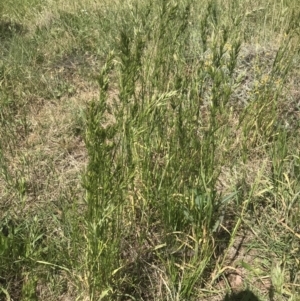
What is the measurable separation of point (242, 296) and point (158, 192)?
1.97 ft

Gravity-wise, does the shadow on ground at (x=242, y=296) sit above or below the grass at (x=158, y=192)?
below

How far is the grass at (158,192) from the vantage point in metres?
1.48

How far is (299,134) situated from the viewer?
7.96 feet

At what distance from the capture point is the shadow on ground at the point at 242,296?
171 centimetres

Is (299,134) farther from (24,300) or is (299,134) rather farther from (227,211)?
(24,300)

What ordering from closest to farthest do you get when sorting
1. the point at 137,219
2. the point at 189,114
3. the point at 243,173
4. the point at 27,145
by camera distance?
1. the point at 189,114
2. the point at 137,219
3. the point at 243,173
4. the point at 27,145

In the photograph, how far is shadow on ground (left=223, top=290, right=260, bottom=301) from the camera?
67.5 inches

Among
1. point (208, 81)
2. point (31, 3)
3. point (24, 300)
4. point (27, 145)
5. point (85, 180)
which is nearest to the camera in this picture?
point (85, 180)

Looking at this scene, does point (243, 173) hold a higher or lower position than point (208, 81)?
lower

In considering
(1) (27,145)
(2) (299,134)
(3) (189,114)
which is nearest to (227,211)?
(3) (189,114)

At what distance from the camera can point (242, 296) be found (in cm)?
173

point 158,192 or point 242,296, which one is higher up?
point 158,192

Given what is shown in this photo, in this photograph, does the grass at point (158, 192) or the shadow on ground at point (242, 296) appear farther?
the shadow on ground at point (242, 296)

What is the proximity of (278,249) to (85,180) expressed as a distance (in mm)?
1088
